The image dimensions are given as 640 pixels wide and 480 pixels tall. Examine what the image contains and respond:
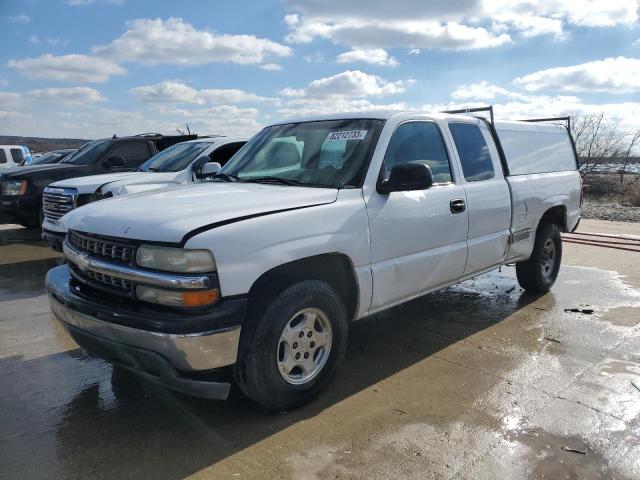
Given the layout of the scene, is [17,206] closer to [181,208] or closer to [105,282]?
[105,282]

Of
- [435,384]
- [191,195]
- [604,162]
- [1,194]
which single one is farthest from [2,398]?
[604,162]

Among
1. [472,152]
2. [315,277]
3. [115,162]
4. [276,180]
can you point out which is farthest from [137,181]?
[315,277]

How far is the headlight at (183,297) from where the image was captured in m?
2.79

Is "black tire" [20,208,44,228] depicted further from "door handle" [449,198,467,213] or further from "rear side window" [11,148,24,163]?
"rear side window" [11,148,24,163]

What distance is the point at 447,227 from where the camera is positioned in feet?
14.0

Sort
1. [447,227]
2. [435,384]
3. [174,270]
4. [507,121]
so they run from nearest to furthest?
[174,270] → [435,384] → [447,227] → [507,121]

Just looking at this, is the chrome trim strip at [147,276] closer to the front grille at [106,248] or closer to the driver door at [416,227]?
the front grille at [106,248]

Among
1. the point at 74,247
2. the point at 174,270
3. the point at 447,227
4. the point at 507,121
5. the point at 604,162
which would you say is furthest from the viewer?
the point at 604,162

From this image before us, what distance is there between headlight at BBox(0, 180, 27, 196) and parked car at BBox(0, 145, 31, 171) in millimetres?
13590

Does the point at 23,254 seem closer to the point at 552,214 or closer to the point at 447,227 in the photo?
the point at 447,227

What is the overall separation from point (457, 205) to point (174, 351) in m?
2.62

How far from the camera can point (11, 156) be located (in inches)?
867

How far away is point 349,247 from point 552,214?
139 inches

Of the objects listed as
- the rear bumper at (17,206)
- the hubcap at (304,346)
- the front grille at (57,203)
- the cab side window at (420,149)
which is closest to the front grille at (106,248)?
the hubcap at (304,346)
